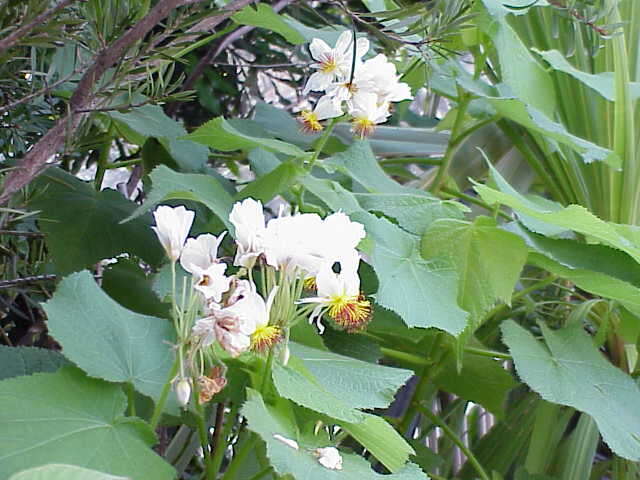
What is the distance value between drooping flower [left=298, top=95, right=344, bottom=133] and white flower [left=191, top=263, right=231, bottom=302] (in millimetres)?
262

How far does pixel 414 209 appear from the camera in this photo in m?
0.72

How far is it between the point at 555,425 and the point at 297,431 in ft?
1.90

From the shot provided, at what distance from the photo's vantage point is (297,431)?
1.62 ft

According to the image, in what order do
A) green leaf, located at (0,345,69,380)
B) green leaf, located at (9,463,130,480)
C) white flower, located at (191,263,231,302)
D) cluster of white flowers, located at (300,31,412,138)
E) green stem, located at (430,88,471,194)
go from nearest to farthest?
green leaf, located at (9,463,130,480), white flower, located at (191,263,231,302), green leaf, located at (0,345,69,380), cluster of white flowers, located at (300,31,412,138), green stem, located at (430,88,471,194)

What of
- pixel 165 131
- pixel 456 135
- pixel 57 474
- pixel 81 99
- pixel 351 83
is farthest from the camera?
pixel 456 135

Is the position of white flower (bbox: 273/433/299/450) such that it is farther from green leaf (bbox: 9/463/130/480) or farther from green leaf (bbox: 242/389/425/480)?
green leaf (bbox: 9/463/130/480)

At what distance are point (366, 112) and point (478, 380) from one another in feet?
1.10

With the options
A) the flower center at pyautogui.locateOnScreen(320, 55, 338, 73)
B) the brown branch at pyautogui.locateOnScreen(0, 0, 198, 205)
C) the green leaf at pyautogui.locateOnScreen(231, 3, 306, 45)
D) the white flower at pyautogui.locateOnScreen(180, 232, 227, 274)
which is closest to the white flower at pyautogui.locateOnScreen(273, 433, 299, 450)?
the white flower at pyautogui.locateOnScreen(180, 232, 227, 274)

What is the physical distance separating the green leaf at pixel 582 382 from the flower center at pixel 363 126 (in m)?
0.23

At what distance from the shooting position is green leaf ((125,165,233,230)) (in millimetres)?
594

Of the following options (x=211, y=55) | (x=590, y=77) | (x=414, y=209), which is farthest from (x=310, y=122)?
(x=590, y=77)

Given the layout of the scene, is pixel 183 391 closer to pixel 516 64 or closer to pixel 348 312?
pixel 348 312

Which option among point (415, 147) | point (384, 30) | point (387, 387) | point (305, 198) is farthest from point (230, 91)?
point (387, 387)

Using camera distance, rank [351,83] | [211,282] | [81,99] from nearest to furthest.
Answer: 1. [211,282]
2. [81,99]
3. [351,83]
